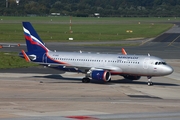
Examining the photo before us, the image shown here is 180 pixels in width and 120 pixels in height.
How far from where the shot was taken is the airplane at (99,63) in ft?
207

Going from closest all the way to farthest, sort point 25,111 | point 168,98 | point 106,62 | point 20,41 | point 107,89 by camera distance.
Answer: point 25,111, point 168,98, point 107,89, point 106,62, point 20,41

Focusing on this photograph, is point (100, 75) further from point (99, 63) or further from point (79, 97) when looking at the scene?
point (79, 97)

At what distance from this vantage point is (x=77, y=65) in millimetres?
66062

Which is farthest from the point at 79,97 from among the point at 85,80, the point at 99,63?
the point at 99,63

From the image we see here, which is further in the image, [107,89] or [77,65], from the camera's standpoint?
[77,65]

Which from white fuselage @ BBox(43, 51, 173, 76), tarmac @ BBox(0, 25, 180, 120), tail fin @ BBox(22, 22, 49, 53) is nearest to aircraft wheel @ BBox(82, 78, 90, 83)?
tarmac @ BBox(0, 25, 180, 120)

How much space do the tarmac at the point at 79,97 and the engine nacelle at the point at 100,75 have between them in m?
0.81

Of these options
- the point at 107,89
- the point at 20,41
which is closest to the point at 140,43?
the point at 20,41

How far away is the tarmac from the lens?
40750mm

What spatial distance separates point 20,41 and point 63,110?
88481 mm

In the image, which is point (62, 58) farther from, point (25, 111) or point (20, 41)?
point (20, 41)

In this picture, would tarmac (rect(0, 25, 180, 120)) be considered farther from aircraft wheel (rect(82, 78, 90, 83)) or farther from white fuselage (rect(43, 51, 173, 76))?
white fuselage (rect(43, 51, 173, 76))

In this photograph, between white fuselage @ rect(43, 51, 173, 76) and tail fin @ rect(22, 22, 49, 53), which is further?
tail fin @ rect(22, 22, 49, 53)

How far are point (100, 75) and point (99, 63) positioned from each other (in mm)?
2555
